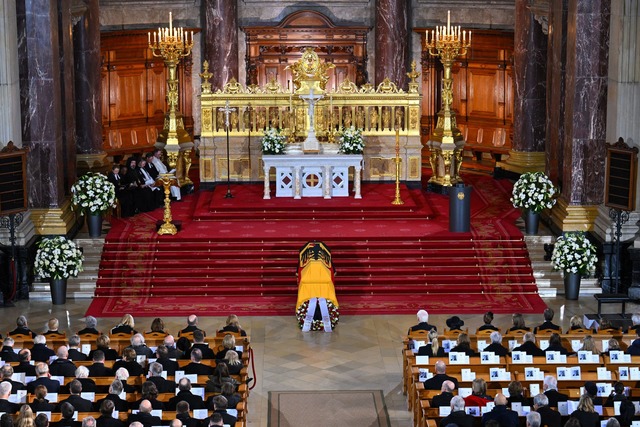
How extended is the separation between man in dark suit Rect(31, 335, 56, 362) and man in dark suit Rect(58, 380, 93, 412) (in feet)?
6.74

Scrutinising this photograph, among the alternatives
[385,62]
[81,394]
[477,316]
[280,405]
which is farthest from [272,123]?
[81,394]

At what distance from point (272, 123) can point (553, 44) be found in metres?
6.08

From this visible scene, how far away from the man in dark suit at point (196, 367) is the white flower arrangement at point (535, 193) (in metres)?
9.37

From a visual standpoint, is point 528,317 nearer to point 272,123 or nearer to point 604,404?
point 604,404

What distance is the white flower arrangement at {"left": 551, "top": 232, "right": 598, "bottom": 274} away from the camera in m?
21.8

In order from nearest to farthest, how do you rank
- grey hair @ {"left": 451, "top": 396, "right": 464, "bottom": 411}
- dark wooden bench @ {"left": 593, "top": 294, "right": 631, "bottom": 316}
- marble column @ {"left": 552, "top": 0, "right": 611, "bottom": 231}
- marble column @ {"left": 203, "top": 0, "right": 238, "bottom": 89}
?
grey hair @ {"left": 451, "top": 396, "right": 464, "bottom": 411}, dark wooden bench @ {"left": 593, "top": 294, "right": 631, "bottom": 316}, marble column @ {"left": 552, "top": 0, "right": 611, "bottom": 231}, marble column @ {"left": 203, "top": 0, "right": 238, "bottom": 89}

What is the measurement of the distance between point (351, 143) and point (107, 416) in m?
13.0

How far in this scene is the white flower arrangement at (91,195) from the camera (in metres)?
23.5

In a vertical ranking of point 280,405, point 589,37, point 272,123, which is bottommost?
point 280,405

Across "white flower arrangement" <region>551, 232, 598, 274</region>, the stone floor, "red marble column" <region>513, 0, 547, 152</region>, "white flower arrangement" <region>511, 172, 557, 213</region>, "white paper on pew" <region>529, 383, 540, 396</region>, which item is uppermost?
"red marble column" <region>513, 0, 547, 152</region>

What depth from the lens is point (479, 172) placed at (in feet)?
101

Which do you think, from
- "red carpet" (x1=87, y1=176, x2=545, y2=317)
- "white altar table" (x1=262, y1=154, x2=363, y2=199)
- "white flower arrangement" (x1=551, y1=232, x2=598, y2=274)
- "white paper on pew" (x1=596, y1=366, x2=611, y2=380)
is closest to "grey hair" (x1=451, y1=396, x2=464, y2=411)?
"white paper on pew" (x1=596, y1=366, x2=611, y2=380)

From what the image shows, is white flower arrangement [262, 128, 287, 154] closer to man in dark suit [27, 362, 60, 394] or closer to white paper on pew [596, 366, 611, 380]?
man in dark suit [27, 362, 60, 394]

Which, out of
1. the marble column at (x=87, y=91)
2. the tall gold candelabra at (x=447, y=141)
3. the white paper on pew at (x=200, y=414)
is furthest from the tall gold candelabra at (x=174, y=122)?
the white paper on pew at (x=200, y=414)
